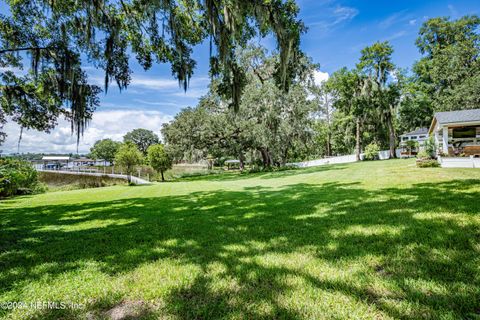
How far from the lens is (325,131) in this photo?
45188mm

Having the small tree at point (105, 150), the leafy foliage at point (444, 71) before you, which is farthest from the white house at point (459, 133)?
the small tree at point (105, 150)

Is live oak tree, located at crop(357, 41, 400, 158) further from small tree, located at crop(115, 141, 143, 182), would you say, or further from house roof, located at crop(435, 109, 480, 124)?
small tree, located at crop(115, 141, 143, 182)

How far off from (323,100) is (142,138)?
7490cm

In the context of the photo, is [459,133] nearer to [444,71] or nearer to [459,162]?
[459,162]

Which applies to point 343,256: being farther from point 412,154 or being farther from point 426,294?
point 412,154

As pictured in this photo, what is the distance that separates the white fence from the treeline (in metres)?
10.6

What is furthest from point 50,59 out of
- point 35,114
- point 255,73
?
point 255,73

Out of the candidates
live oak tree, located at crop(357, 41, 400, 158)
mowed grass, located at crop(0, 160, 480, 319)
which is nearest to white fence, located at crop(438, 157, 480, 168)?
mowed grass, located at crop(0, 160, 480, 319)

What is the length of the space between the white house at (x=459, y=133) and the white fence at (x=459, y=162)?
138 cm

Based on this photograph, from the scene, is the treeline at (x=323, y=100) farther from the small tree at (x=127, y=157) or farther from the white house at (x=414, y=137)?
the small tree at (x=127, y=157)

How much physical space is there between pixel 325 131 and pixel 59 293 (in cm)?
4748

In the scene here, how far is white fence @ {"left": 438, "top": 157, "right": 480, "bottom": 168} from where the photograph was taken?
11.9 metres

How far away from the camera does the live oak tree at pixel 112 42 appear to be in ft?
21.3

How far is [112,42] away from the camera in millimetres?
7117
